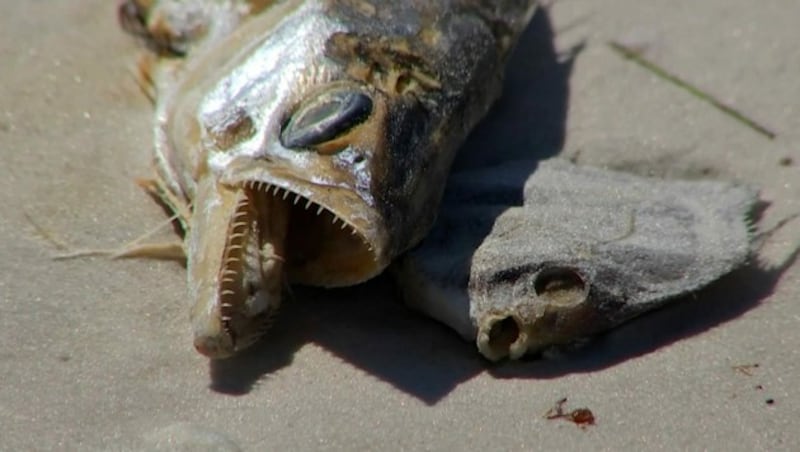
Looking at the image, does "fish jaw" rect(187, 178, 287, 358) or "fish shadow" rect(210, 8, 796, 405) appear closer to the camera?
"fish jaw" rect(187, 178, 287, 358)

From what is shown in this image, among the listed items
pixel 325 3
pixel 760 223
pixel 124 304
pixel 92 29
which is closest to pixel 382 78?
pixel 325 3

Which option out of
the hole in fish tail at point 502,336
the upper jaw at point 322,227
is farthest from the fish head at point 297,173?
the hole in fish tail at point 502,336

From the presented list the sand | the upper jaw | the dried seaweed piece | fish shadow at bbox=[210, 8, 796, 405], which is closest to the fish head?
the upper jaw

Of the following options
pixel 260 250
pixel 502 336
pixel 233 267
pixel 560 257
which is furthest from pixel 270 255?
pixel 560 257

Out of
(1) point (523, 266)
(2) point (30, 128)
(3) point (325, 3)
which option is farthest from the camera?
(2) point (30, 128)

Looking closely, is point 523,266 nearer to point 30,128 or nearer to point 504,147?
point 504,147

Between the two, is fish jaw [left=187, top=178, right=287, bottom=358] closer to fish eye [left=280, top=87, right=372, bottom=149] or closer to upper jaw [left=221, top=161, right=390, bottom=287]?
upper jaw [left=221, top=161, right=390, bottom=287]
